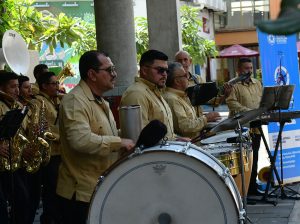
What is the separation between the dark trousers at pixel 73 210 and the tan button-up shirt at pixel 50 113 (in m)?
2.63

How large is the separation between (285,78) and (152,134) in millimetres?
5682

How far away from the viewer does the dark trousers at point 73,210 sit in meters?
4.41

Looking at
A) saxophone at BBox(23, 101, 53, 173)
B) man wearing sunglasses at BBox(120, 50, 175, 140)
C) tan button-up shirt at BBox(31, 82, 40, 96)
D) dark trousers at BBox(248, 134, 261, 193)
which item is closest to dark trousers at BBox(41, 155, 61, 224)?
saxophone at BBox(23, 101, 53, 173)

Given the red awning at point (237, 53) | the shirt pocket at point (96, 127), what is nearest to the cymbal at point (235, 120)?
the shirt pocket at point (96, 127)

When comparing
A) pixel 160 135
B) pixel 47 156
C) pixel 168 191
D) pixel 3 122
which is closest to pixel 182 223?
pixel 168 191

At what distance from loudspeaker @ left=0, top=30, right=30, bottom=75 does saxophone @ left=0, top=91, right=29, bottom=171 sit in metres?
2.25

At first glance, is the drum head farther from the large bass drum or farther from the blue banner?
the large bass drum

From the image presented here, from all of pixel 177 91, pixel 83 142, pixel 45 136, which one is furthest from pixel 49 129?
pixel 83 142

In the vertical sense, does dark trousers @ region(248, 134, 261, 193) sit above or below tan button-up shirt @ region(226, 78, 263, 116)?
below

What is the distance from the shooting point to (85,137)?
4.21m

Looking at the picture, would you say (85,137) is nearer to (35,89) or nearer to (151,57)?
(151,57)

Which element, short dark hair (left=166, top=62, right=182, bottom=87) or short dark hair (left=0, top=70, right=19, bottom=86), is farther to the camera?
short dark hair (left=166, top=62, right=182, bottom=87)

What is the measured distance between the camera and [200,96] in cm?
720

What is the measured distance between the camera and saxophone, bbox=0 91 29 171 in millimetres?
6137
